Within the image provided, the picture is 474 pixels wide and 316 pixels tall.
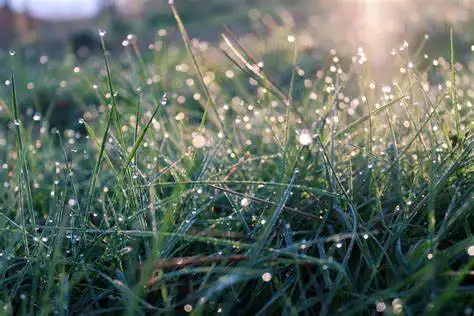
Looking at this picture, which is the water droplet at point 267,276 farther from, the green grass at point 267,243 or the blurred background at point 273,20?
the blurred background at point 273,20

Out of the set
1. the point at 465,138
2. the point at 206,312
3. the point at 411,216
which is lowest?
the point at 206,312

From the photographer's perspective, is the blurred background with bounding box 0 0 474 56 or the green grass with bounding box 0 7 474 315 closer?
the green grass with bounding box 0 7 474 315

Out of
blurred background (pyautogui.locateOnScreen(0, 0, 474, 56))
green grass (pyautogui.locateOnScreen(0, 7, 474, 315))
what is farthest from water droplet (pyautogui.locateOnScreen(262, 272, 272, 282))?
blurred background (pyautogui.locateOnScreen(0, 0, 474, 56))

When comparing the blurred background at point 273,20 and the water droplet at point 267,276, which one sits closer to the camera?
the water droplet at point 267,276

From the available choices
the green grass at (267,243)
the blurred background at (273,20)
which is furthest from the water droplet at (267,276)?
the blurred background at (273,20)

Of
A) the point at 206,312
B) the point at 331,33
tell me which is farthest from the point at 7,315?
the point at 331,33

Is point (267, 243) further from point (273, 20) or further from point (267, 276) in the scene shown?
point (273, 20)

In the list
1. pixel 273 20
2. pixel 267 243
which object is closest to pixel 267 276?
pixel 267 243

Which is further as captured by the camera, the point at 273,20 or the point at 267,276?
the point at 273,20

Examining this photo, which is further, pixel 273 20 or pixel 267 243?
pixel 273 20

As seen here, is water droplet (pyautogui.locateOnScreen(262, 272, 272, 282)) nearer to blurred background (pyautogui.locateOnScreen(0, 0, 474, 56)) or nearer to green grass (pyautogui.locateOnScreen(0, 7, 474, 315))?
green grass (pyautogui.locateOnScreen(0, 7, 474, 315))

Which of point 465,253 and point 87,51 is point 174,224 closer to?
point 465,253
